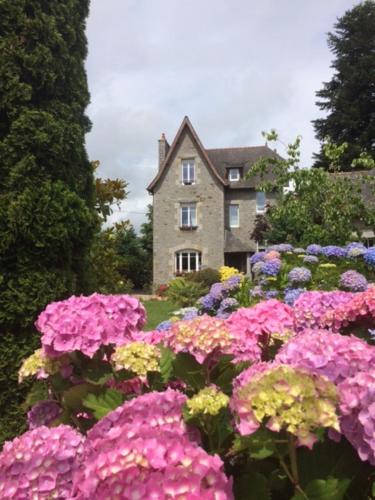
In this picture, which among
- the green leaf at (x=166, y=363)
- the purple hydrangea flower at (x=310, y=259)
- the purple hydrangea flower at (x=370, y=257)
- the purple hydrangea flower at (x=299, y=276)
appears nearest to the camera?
the green leaf at (x=166, y=363)

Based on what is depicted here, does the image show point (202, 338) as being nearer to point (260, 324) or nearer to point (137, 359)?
point (137, 359)

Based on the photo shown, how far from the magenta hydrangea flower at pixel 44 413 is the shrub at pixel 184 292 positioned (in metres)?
15.3

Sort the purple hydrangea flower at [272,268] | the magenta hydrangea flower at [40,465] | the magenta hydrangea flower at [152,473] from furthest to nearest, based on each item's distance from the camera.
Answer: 1. the purple hydrangea flower at [272,268]
2. the magenta hydrangea flower at [40,465]
3. the magenta hydrangea flower at [152,473]

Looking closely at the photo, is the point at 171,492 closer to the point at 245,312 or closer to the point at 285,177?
the point at 245,312

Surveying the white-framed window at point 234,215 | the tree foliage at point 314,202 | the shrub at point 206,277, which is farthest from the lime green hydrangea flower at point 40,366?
the white-framed window at point 234,215

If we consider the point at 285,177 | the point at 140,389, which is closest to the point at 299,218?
the point at 285,177

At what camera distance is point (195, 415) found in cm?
119

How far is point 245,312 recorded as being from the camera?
203cm

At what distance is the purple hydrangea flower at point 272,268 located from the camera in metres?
4.69

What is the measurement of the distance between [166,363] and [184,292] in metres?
16.5

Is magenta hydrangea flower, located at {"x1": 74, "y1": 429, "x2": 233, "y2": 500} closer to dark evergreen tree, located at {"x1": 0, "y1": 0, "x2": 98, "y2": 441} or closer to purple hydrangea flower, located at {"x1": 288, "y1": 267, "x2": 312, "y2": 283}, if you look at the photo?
dark evergreen tree, located at {"x1": 0, "y1": 0, "x2": 98, "y2": 441}

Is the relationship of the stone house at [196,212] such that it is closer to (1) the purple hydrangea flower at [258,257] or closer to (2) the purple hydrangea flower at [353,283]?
(1) the purple hydrangea flower at [258,257]

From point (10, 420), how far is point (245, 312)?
2.84 m

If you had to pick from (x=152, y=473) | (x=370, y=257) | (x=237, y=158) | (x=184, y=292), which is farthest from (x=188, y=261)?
(x=152, y=473)
